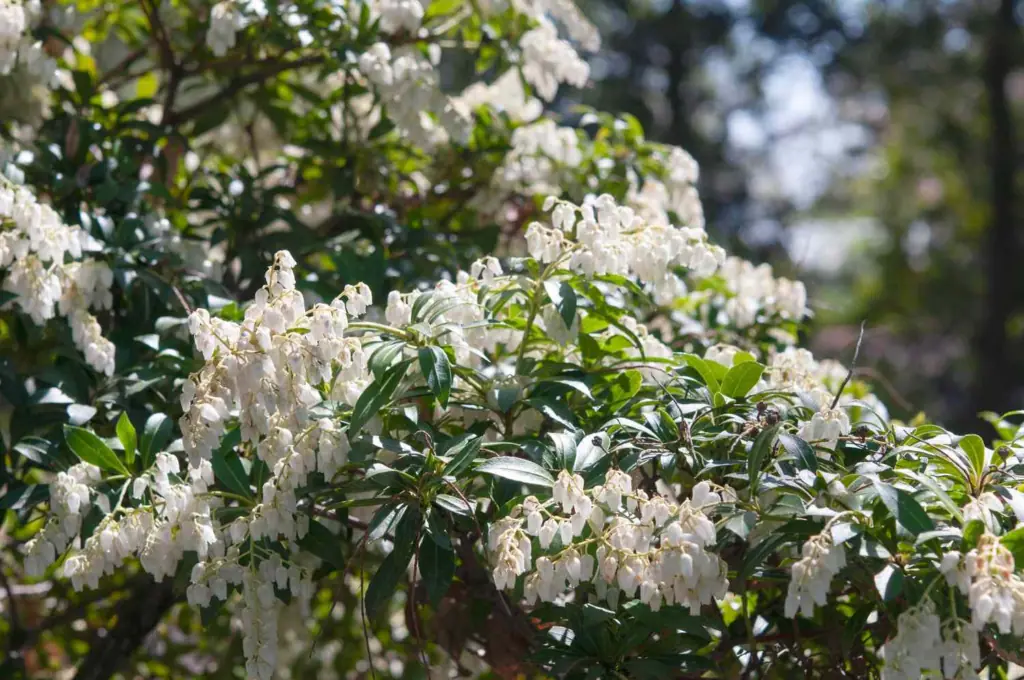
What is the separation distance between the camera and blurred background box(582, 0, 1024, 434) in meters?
9.83

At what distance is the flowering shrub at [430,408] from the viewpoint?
5.64 ft

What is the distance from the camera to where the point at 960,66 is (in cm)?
1001

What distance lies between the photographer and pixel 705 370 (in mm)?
2115

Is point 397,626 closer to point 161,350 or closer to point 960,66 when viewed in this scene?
point 161,350

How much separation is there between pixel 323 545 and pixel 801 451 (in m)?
0.89

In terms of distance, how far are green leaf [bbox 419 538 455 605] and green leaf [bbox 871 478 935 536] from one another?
77 centimetres

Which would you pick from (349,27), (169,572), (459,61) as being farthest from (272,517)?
(459,61)

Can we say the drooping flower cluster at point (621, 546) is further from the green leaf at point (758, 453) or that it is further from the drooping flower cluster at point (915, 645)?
the drooping flower cluster at point (915, 645)

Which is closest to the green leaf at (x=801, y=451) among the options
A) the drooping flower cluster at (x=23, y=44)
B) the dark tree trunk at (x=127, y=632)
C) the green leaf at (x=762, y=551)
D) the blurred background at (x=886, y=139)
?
the green leaf at (x=762, y=551)

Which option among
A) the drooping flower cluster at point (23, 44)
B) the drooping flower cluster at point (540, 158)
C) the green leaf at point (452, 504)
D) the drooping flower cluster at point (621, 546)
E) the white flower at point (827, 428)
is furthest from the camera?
the drooping flower cluster at point (540, 158)

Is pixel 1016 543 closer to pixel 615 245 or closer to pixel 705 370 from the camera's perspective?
pixel 705 370

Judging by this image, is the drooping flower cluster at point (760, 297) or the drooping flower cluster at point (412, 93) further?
the drooping flower cluster at point (760, 297)

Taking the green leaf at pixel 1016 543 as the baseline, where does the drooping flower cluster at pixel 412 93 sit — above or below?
above

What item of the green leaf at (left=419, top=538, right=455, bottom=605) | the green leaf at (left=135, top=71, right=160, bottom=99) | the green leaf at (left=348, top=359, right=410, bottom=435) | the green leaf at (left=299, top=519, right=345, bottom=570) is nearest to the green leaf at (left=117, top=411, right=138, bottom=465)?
the green leaf at (left=299, top=519, right=345, bottom=570)
